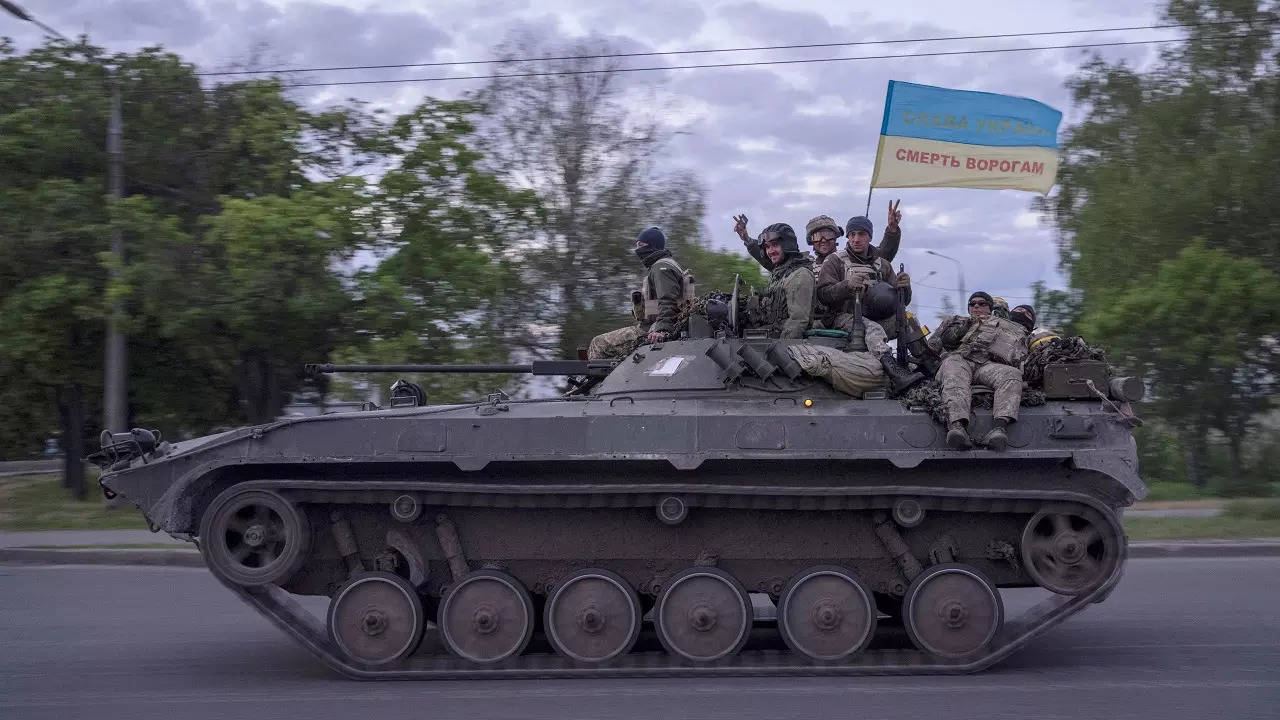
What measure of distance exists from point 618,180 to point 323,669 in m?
13.4

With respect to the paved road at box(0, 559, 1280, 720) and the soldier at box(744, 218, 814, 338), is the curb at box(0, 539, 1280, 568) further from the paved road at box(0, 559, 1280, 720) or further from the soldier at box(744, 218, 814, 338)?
the soldier at box(744, 218, 814, 338)

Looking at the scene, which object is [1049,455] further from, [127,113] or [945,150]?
[127,113]

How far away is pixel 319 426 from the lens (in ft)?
29.0

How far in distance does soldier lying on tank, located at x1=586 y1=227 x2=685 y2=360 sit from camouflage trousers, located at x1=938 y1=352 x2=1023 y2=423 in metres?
2.38

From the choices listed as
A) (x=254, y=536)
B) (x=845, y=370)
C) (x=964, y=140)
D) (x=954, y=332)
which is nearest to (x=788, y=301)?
(x=845, y=370)

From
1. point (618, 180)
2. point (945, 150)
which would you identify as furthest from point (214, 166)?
point (945, 150)

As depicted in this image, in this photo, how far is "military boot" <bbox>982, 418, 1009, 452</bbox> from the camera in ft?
27.8

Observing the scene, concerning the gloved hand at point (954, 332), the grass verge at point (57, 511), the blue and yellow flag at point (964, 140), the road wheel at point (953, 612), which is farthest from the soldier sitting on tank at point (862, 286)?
the grass verge at point (57, 511)

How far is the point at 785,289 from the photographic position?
32.4 feet

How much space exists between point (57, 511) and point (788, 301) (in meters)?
15.1

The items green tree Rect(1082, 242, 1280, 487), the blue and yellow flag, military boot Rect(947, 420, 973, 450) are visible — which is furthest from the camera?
green tree Rect(1082, 242, 1280, 487)

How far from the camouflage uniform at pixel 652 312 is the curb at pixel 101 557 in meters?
7.14

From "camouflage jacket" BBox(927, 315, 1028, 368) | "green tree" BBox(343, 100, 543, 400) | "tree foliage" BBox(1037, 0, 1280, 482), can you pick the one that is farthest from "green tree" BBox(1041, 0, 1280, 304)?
"camouflage jacket" BBox(927, 315, 1028, 368)

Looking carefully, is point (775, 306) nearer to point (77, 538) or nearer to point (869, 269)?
point (869, 269)
